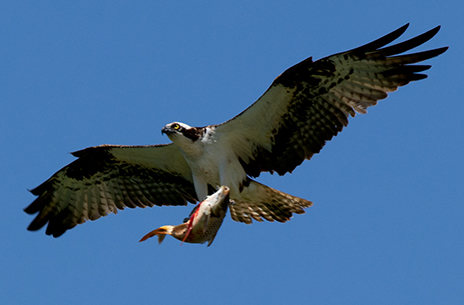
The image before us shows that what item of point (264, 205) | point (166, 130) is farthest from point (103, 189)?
point (264, 205)

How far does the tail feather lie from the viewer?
11117mm

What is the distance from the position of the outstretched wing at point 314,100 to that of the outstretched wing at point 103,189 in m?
1.54

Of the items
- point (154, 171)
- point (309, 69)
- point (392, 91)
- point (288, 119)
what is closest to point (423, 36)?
point (392, 91)

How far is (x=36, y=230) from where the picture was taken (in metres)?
12.2

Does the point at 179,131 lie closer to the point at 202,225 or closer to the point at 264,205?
the point at 264,205

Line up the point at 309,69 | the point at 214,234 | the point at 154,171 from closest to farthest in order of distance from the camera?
the point at 214,234 → the point at 309,69 → the point at 154,171

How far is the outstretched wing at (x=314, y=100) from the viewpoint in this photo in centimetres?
1018

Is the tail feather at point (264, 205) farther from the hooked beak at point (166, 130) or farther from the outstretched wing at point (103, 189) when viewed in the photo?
the hooked beak at point (166, 130)

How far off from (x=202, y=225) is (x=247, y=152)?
2.56 m

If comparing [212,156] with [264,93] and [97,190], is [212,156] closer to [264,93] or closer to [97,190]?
[264,93]

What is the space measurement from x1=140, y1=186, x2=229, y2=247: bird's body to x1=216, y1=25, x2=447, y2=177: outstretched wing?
6.40 feet

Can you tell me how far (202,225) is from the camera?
8.84 meters

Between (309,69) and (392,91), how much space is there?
1281mm

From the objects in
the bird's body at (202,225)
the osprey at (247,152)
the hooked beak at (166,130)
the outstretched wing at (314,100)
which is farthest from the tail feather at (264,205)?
the bird's body at (202,225)
